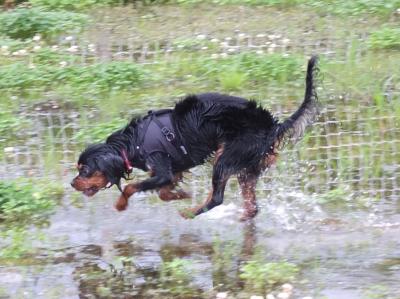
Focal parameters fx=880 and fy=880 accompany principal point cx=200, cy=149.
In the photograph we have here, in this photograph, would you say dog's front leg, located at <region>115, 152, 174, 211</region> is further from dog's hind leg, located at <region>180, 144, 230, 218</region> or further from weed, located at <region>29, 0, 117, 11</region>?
weed, located at <region>29, 0, 117, 11</region>

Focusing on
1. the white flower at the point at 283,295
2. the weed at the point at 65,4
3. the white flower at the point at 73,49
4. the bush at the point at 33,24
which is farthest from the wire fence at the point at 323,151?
the weed at the point at 65,4

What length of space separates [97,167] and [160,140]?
495 mm

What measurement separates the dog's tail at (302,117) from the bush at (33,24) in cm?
432

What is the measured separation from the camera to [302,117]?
253 inches

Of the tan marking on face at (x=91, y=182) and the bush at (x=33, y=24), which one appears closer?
the tan marking on face at (x=91, y=182)

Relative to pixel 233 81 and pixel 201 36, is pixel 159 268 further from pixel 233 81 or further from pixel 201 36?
pixel 201 36

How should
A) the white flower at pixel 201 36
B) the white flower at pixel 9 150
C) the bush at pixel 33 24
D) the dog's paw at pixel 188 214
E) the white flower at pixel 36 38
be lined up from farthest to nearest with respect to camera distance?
the bush at pixel 33 24 < the white flower at pixel 36 38 < the white flower at pixel 201 36 < the white flower at pixel 9 150 < the dog's paw at pixel 188 214

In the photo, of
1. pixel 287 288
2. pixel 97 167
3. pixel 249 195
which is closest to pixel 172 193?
pixel 249 195

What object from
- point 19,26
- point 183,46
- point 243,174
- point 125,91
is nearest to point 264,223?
point 243,174

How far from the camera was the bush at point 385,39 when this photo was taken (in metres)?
9.18

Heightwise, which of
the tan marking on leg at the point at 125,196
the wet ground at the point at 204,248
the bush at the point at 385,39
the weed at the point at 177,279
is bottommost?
the wet ground at the point at 204,248

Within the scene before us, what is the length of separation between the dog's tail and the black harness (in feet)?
2.34

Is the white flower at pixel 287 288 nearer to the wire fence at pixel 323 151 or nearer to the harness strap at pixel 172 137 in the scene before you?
the harness strap at pixel 172 137

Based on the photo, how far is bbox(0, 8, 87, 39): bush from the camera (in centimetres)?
998
